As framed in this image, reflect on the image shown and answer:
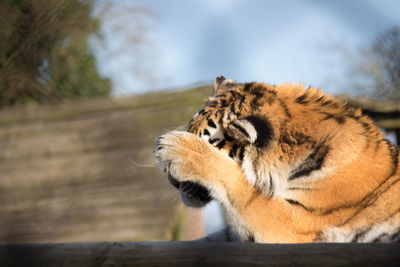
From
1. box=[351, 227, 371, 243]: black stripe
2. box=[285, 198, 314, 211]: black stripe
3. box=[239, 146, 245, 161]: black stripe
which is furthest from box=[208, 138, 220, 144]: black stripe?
box=[351, 227, 371, 243]: black stripe

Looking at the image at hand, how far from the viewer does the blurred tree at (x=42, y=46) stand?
2.93 ft

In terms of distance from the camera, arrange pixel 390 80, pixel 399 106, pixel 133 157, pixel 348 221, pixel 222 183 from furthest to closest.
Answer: pixel 399 106 → pixel 390 80 → pixel 133 157 → pixel 222 183 → pixel 348 221

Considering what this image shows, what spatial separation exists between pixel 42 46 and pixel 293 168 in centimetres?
102

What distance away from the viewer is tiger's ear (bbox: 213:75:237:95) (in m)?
1.96

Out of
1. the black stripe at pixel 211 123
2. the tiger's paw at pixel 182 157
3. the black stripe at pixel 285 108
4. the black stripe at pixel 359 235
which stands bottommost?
the black stripe at pixel 359 235

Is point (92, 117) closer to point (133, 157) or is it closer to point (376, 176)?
point (133, 157)

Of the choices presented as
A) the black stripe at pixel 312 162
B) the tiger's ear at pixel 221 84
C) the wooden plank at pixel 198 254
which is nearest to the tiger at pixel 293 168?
the black stripe at pixel 312 162

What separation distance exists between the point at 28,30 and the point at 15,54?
0.22ft

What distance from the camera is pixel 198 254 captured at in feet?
2.86

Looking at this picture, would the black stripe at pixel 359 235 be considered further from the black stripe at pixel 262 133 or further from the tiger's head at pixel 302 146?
the black stripe at pixel 262 133

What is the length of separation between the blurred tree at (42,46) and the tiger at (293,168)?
694 millimetres

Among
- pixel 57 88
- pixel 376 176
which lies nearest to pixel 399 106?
pixel 376 176

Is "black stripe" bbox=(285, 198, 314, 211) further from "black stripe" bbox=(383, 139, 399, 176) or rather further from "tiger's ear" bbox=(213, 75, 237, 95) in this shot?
"tiger's ear" bbox=(213, 75, 237, 95)

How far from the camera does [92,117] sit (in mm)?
2500
